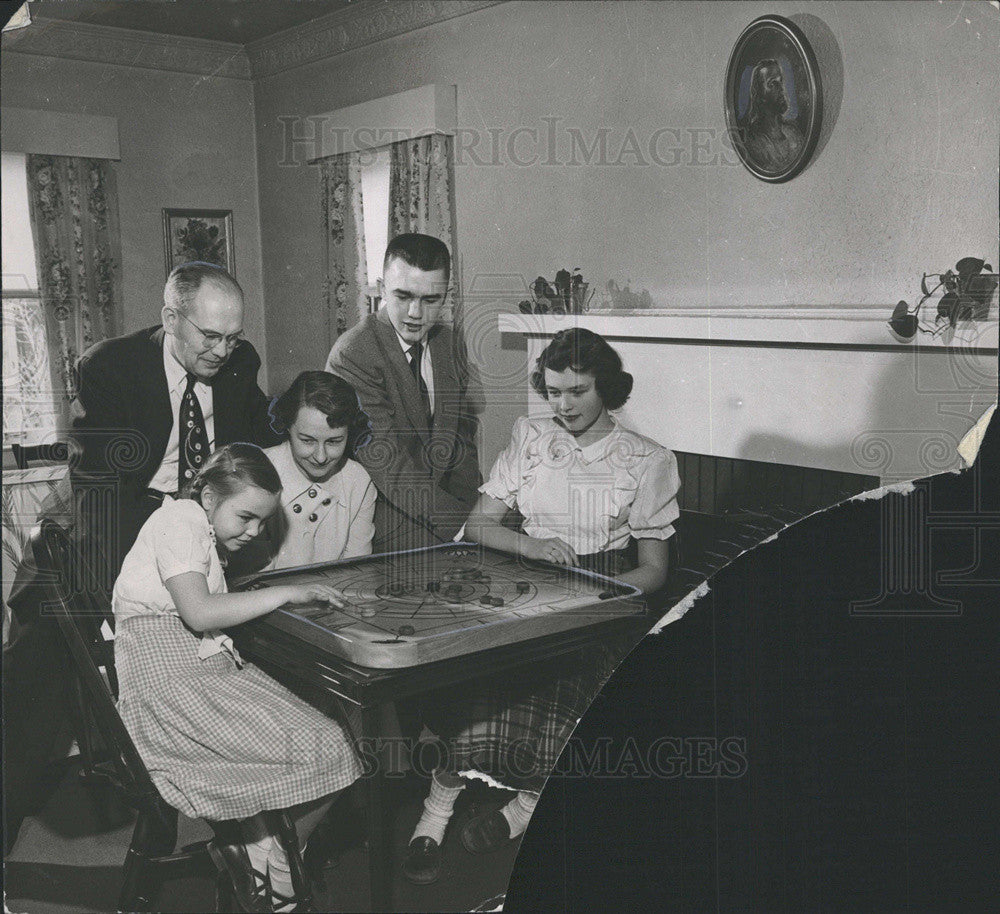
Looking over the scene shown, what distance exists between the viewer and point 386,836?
1308 millimetres

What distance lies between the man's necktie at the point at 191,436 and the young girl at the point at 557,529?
318mm

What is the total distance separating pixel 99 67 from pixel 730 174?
710 millimetres

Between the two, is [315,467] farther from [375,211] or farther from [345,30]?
[345,30]

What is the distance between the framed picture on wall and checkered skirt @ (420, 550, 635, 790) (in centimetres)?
55

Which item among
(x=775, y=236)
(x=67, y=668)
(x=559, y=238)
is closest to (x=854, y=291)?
(x=775, y=236)

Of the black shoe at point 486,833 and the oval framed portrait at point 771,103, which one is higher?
the oval framed portrait at point 771,103

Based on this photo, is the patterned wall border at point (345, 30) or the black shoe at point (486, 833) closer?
the patterned wall border at point (345, 30)

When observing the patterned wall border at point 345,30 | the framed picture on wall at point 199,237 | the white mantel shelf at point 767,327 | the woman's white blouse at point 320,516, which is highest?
the patterned wall border at point 345,30

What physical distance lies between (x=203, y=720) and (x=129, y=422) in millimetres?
338

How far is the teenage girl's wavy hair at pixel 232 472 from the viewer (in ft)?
3.96

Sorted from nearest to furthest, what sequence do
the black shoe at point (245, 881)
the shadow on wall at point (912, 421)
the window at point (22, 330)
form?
the window at point (22, 330) < the black shoe at point (245, 881) < the shadow on wall at point (912, 421)

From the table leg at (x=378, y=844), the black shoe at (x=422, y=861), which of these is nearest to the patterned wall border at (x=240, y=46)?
the table leg at (x=378, y=844)

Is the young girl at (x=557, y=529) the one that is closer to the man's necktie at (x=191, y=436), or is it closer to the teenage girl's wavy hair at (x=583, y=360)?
the teenage girl's wavy hair at (x=583, y=360)

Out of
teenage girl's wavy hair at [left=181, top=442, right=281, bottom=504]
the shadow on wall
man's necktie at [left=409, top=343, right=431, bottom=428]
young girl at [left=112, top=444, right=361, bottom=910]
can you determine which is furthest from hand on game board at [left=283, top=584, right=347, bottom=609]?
the shadow on wall
